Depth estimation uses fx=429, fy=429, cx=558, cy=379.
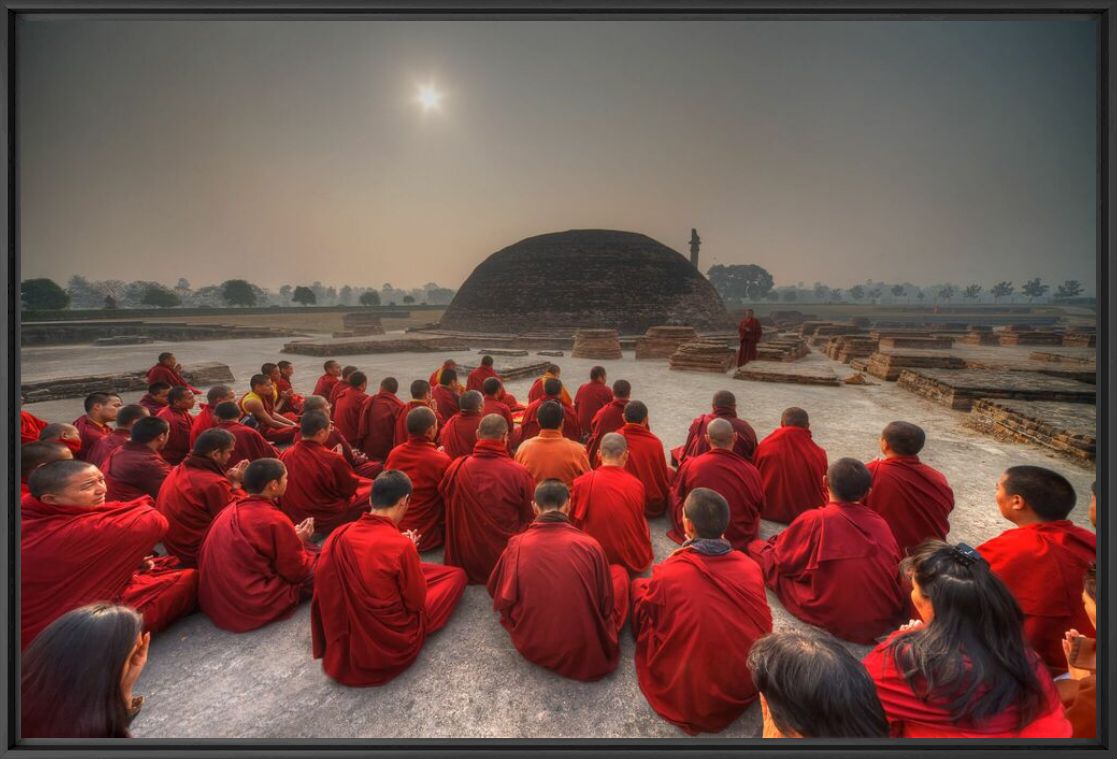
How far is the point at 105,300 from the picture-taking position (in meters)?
30.7

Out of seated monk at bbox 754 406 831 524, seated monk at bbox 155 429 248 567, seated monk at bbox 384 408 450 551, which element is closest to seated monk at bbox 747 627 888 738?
seated monk at bbox 384 408 450 551

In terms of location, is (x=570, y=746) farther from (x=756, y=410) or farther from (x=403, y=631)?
(x=756, y=410)

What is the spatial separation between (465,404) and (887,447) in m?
3.72

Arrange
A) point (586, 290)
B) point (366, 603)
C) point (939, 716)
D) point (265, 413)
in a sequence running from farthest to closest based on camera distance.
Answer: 1. point (586, 290)
2. point (265, 413)
3. point (366, 603)
4. point (939, 716)

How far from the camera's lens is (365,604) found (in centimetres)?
214

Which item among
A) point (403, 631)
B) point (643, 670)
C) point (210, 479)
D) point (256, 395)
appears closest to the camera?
A: point (643, 670)

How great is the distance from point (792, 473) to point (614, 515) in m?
1.96

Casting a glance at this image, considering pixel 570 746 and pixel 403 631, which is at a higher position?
pixel 570 746

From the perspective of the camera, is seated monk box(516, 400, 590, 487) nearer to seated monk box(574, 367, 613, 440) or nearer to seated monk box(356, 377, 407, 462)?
seated monk box(356, 377, 407, 462)

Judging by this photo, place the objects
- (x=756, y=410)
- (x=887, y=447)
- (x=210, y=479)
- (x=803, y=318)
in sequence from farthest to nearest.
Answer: (x=803, y=318) → (x=756, y=410) → (x=887, y=447) → (x=210, y=479)

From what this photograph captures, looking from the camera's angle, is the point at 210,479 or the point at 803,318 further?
the point at 803,318

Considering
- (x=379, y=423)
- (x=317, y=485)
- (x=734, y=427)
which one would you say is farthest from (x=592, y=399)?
(x=317, y=485)

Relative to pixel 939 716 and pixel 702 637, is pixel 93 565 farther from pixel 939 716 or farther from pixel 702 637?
pixel 939 716

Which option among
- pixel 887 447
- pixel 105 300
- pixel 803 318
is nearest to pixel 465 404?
pixel 887 447
